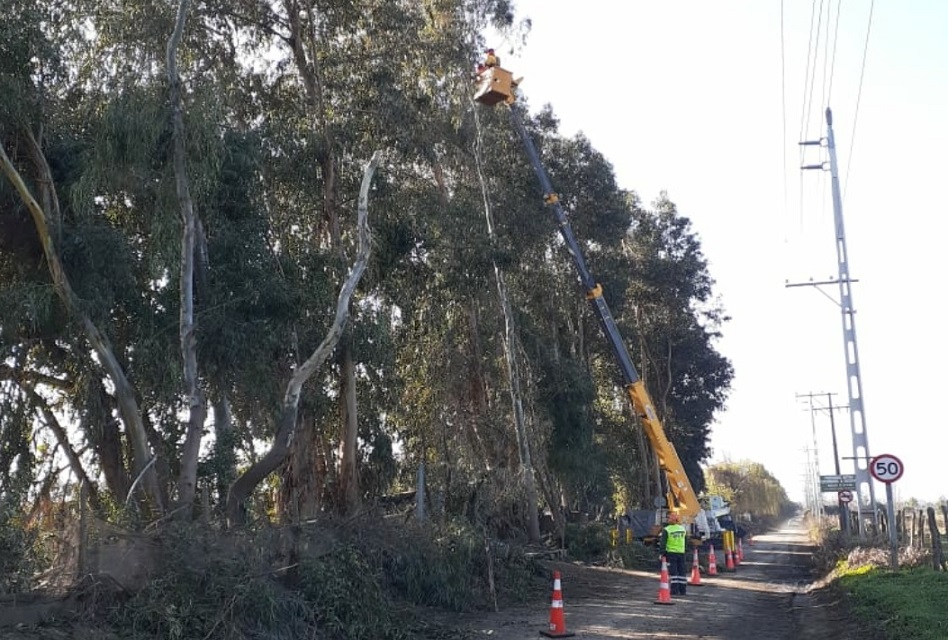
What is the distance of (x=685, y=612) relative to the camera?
698 inches

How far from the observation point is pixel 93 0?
17.3 meters

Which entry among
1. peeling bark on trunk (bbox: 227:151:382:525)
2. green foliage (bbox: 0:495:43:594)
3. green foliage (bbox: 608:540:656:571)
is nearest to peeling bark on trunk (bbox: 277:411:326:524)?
peeling bark on trunk (bbox: 227:151:382:525)

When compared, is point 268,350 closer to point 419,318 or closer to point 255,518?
point 255,518

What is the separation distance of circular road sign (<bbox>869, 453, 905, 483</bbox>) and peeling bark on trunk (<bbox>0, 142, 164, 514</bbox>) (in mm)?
13339

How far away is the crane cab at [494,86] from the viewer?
26109 mm

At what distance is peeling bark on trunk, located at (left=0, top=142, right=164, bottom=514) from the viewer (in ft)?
46.5

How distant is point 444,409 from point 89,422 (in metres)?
12.5

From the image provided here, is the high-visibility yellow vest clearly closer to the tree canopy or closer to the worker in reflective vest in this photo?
the worker in reflective vest

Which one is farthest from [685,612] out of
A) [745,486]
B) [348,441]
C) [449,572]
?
[745,486]

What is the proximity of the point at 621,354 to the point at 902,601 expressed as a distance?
15.0m

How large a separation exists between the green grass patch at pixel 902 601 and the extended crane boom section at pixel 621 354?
8743 mm

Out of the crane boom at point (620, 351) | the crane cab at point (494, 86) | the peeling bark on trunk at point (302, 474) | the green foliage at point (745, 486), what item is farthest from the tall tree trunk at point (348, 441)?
the green foliage at point (745, 486)

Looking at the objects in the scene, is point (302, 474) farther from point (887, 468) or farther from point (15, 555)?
point (887, 468)

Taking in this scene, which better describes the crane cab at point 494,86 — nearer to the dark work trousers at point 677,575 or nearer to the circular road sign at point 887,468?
the dark work trousers at point 677,575
